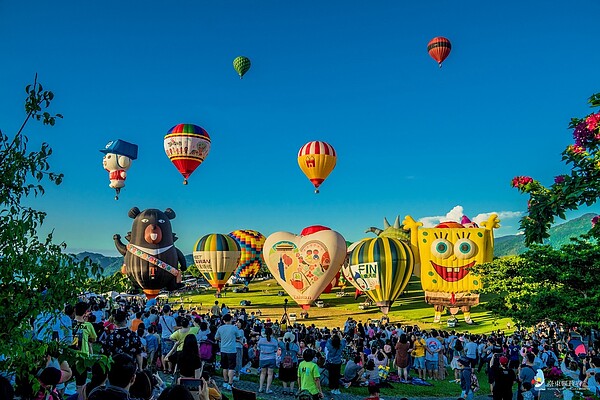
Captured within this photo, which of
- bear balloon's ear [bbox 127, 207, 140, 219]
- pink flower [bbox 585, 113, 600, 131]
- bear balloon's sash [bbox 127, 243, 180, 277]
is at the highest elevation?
bear balloon's ear [bbox 127, 207, 140, 219]

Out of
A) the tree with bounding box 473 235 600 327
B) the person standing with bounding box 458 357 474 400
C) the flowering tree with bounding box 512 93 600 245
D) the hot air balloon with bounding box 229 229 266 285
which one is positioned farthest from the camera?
the hot air balloon with bounding box 229 229 266 285

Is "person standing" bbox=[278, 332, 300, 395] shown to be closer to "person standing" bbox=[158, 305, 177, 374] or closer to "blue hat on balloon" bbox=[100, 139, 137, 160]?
"person standing" bbox=[158, 305, 177, 374]

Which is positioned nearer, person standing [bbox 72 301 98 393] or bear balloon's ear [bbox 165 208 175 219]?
person standing [bbox 72 301 98 393]

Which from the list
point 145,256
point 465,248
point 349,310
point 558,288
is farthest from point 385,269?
point 558,288

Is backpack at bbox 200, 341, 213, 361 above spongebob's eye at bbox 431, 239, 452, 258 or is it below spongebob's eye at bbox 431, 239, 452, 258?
below

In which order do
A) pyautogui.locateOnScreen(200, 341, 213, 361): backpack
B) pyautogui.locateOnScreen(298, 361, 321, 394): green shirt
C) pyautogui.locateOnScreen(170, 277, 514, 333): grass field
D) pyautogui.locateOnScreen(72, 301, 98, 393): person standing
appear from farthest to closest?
pyautogui.locateOnScreen(170, 277, 514, 333): grass field → pyautogui.locateOnScreen(200, 341, 213, 361): backpack → pyautogui.locateOnScreen(298, 361, 321, 394): green shirt → pyautogui.locateOnScreen(72, 301, 98, 393): person standing

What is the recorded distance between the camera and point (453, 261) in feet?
94.0

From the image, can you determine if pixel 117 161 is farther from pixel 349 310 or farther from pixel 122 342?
pixel 122 342

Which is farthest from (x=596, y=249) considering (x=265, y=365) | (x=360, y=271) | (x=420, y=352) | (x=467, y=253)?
(x=360, y=271)

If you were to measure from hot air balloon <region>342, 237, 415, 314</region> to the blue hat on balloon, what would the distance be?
17702 millimetres

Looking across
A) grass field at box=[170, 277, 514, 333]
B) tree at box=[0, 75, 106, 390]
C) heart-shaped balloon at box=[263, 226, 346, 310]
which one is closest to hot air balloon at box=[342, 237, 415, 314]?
grass field at box=[170, 277, 514, 333]

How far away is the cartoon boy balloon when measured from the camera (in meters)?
34.2

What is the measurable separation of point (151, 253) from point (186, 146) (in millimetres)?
8190

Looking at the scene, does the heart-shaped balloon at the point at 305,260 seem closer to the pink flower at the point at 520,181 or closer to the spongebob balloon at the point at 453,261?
the spongebob balloon at the point at 453,261
